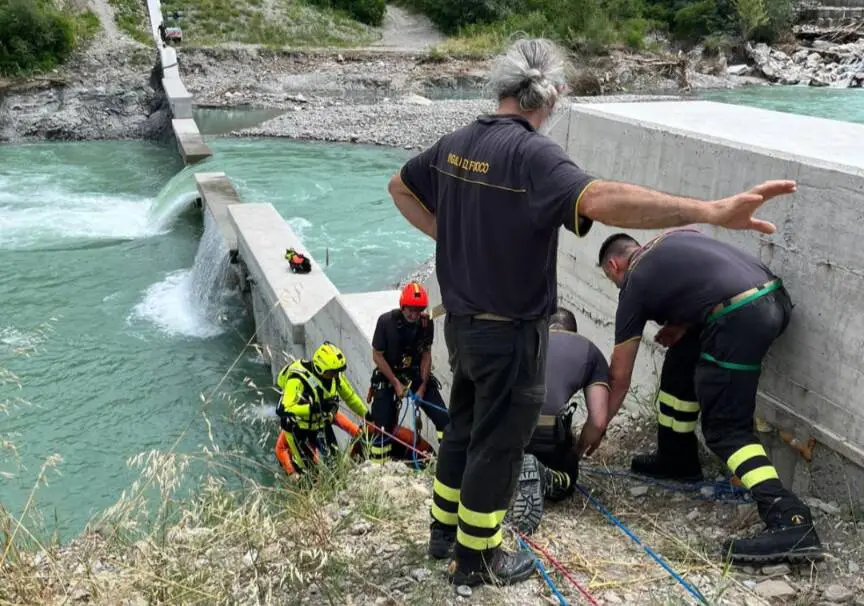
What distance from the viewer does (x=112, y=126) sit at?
84.5 feet

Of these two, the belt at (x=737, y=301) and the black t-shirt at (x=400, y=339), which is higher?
the belt at (x=737, y=301)

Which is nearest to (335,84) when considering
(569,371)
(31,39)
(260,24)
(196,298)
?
(260,24)

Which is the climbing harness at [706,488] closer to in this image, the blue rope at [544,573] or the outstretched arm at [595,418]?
the outstretched arm at [595,418]

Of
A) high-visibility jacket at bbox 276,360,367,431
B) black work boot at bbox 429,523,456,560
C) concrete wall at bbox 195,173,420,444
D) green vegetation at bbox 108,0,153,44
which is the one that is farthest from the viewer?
green vegetation at bbox 108,0,153,44

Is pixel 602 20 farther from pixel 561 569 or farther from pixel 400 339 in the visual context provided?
pixel 561 569

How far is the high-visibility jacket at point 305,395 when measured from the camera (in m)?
5.89

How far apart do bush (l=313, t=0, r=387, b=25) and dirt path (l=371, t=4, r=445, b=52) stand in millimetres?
881

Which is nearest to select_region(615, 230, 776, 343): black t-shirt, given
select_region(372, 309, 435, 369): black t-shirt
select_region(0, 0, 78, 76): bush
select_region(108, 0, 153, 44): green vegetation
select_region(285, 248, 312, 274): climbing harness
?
select_region(372, 309, 435, 369): black t-shirt

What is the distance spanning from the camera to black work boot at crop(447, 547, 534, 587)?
2932 mm

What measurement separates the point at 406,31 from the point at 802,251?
42589 millimetres

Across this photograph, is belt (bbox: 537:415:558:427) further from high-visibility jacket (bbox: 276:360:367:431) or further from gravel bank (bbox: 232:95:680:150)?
gravel bank (bbox: 232:95:680:150)

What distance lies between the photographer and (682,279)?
11.3 feet

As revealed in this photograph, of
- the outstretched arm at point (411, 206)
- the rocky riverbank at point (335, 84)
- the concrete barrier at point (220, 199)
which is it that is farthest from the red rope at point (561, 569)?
the rocky riverbank at point (335, 84)

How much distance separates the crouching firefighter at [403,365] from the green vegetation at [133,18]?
99.0 ft
